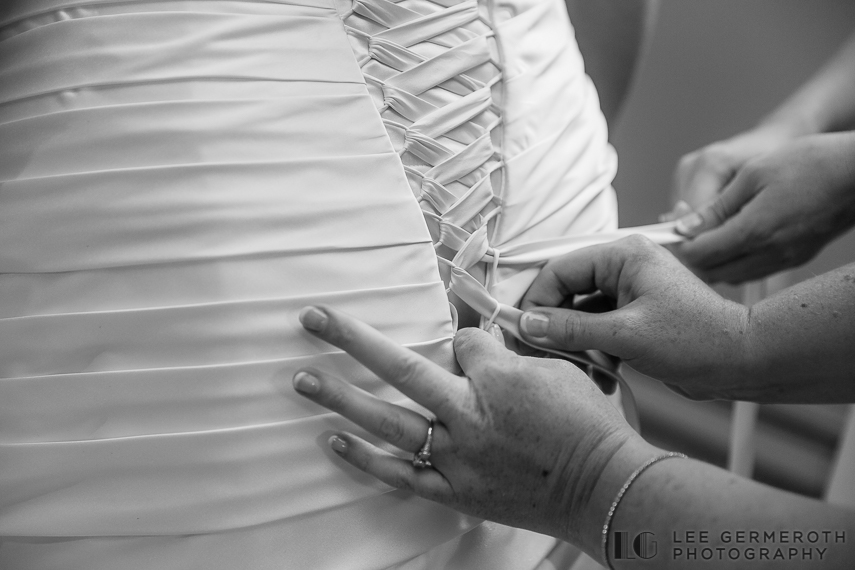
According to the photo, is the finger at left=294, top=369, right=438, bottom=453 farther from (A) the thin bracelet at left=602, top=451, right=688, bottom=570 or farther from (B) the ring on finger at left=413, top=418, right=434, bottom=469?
(A) the thin bracelet at left=602, top=451, right=688, bottom=570

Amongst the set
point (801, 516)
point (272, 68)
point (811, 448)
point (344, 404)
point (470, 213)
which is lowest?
point (811, 448)

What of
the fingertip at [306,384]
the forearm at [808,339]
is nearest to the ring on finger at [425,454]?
the fingertip at [306,384]

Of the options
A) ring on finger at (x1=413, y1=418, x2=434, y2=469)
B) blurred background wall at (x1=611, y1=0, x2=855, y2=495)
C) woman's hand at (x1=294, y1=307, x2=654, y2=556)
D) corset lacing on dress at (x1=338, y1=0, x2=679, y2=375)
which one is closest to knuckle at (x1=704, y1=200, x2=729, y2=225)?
corset lacing on dress at (x1=338, y1=0, x2=679, y2=375)

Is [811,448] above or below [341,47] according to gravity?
below

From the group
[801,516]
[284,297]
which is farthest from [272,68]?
[801,516]

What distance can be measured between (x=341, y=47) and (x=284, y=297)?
0.27 m

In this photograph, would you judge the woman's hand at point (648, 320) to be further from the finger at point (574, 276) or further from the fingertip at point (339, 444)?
the fingertip at point (339, 444)

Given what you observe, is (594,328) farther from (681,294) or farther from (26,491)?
(26,491)

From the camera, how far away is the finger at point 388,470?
63cm

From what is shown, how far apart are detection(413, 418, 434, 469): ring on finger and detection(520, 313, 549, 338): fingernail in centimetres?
18

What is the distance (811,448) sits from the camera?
197 cm

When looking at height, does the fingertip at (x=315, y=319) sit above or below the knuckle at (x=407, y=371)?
above

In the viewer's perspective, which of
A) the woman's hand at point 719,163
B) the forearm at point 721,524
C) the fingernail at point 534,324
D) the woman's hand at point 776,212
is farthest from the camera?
the woman's hand at point 719,163

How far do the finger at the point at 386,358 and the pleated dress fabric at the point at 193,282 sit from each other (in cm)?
3
